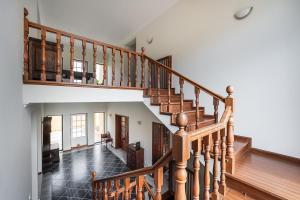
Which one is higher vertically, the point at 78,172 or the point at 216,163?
the point at 216,163

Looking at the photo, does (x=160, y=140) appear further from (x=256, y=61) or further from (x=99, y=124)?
(x=99, y=124)

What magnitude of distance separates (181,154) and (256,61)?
2.61m

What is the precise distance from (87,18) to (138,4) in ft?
6.31

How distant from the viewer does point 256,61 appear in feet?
8.59

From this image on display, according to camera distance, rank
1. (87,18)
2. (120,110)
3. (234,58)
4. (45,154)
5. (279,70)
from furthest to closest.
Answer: (120,110) < (45,154) < (87,18) < (234,58) < (279,70)

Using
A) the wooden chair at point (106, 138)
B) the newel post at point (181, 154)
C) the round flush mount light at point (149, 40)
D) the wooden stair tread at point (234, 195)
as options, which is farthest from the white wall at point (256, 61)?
the wooden chair at point (106, 138)

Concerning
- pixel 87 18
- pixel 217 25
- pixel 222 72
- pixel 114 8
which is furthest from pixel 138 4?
pixel 222 72

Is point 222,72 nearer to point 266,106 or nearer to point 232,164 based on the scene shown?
point 266,106

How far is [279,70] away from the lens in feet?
7.75

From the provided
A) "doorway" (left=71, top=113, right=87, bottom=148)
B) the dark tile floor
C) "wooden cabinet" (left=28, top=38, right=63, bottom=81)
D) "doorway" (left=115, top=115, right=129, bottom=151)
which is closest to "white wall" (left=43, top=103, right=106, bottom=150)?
"doorway" (left=71, top=113, right=87, bottom=148)

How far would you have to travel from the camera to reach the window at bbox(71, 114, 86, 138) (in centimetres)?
802

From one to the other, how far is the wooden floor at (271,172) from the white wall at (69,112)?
7.67 m

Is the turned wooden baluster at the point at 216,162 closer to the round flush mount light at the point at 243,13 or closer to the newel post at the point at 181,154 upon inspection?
the newel post at the point at 181,154

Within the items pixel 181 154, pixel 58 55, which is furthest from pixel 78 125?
pixel 181 154
